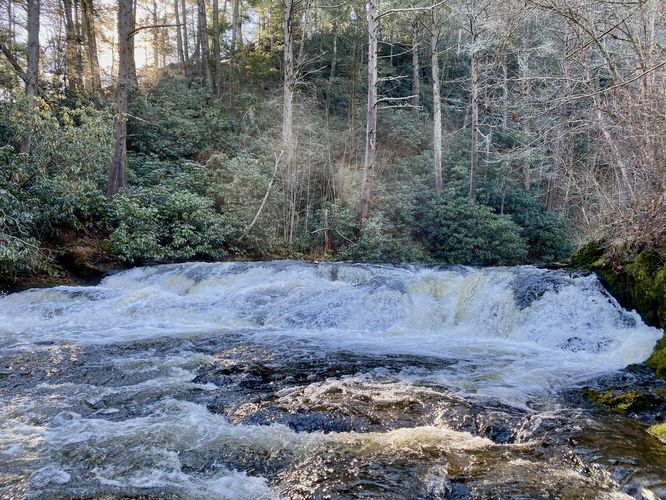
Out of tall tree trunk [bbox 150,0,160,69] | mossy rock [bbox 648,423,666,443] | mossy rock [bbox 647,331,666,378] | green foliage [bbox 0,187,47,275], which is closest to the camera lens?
mossy rock [bbox 648,423,666,443]

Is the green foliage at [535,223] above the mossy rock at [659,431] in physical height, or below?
above

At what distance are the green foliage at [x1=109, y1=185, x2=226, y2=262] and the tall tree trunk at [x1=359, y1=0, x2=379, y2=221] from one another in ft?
15.2

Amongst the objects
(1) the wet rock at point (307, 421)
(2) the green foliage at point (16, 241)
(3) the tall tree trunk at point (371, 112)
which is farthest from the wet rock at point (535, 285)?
(2) the green foliage at point (16, 241)

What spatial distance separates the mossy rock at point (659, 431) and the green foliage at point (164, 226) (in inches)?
470

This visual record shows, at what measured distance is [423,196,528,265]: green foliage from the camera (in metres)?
16.6

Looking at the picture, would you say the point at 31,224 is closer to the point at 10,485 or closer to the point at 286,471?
the point at 10,485

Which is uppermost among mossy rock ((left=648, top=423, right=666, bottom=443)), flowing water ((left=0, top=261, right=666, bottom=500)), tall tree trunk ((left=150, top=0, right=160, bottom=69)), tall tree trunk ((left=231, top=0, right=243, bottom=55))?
tall tree trunk ((left=150, top=0, right=160, bottom=69))

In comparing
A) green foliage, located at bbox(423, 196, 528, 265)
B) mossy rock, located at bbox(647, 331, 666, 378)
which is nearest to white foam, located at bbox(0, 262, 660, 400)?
mossy rock, located at bbox(647, 331, 666, 378)

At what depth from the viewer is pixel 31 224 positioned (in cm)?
1149

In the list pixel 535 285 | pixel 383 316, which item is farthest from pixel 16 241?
pixel 535 285

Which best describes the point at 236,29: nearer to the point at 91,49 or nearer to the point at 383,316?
the point at 91,49

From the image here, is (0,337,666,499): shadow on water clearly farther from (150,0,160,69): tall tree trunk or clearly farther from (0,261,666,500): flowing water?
(150,0,160,69): tall tree trunk

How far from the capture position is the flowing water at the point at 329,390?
337 centimetres

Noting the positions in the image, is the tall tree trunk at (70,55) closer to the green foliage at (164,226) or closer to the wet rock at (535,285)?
the green foliage at (164,226)
